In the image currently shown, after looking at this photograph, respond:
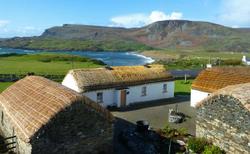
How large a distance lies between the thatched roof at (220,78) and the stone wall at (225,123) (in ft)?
36.1

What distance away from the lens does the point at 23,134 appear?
790 inches

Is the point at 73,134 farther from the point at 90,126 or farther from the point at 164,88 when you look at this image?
the point at 164,88

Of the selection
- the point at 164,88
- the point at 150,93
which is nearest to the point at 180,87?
the point at 164,88

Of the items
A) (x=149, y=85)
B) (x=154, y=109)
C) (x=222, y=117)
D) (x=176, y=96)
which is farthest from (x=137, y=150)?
(x=176, y=96)

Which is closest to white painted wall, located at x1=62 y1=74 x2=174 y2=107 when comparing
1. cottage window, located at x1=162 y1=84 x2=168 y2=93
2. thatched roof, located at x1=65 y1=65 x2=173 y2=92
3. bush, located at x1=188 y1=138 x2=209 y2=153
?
cottage window, located at x1=162 y1=84 x2=168 y2=93

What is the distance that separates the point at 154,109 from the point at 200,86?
5394 mm

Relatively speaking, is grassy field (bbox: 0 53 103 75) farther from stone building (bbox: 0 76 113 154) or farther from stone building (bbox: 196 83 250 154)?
stone building (bbox: 196 83 250 154)

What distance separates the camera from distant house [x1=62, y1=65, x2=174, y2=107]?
36.4 m

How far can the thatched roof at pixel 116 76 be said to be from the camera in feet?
119

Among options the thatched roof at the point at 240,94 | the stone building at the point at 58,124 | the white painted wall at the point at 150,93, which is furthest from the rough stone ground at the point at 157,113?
the stone building at the point at 58,124

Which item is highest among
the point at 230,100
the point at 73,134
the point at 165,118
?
the point at 230,100

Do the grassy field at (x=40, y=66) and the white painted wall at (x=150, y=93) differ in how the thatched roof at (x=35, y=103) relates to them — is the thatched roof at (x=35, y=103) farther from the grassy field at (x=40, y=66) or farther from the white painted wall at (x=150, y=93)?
the grassy field at (x=40, y=66)

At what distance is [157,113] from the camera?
119ft

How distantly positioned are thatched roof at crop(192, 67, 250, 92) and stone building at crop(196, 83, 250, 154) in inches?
417
